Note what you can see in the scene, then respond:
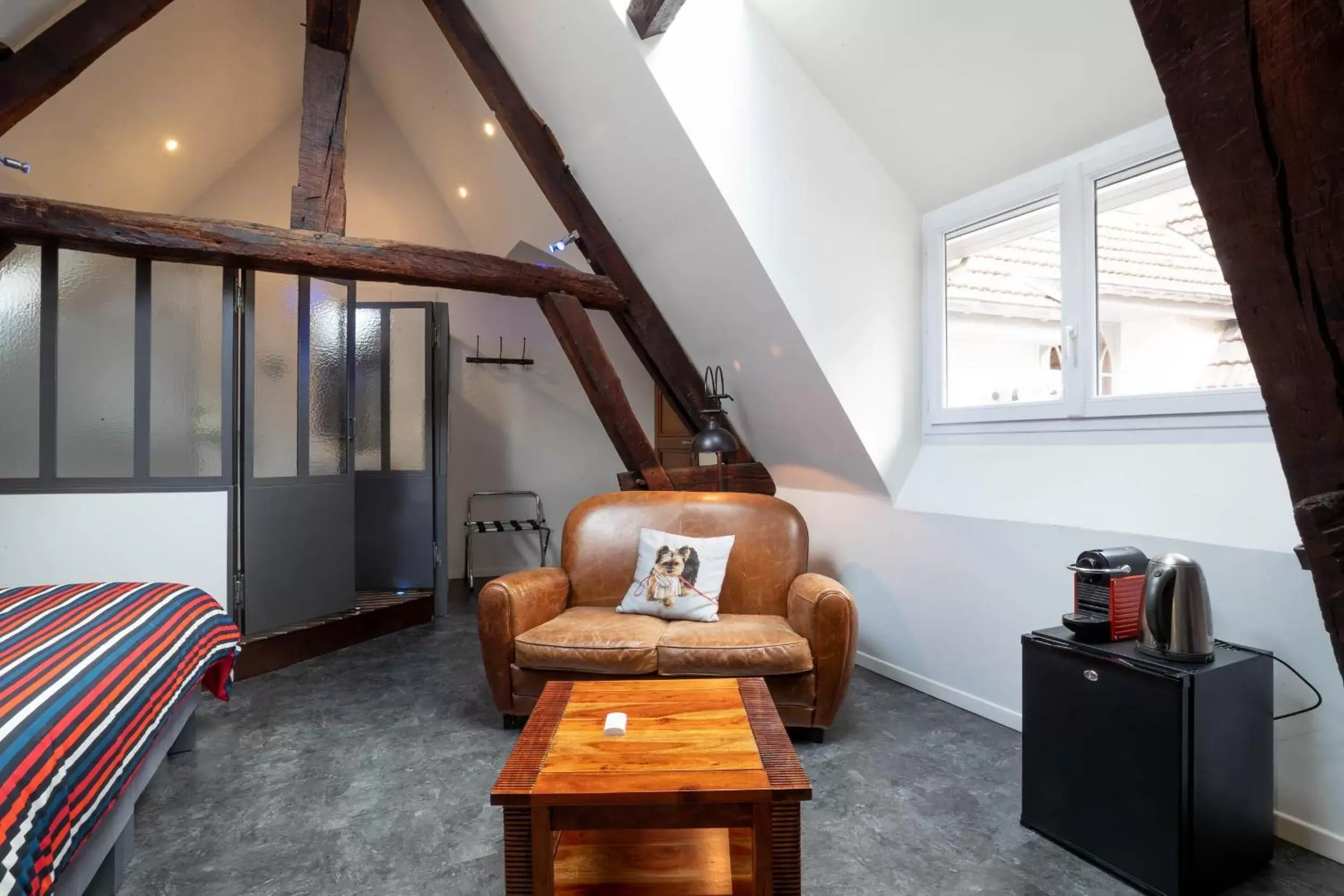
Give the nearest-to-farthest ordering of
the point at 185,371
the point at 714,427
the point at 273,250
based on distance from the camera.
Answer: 1. the point at 273,250
2. the point at 185,371
3. the point at 714,427

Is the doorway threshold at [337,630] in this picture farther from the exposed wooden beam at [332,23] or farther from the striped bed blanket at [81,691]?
the exposed wooden beam at [332,23]

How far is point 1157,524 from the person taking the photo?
6.99ft

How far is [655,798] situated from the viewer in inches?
50.5

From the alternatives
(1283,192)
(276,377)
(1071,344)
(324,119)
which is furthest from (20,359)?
(1071,344)

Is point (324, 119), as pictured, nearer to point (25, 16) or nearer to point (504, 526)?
point (25, 16)

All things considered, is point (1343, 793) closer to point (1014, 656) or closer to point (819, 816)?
point (1014, 656)

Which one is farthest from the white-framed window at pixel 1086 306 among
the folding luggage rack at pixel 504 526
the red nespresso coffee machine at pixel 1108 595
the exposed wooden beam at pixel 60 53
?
the exposed wooden beam at pixel 60 53

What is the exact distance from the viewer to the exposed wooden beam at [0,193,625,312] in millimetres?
2645

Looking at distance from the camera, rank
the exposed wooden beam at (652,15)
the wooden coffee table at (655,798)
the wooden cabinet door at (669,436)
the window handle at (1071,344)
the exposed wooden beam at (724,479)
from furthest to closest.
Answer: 1. the wooden cabinet door at (669,436)
2. the exposed wooden beam at (724,479)
3. the window handle at (1071,344)
4. the exposed wooden beam at (652,15)
5. the wooden coffee table at (655,798)

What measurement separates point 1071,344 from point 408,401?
12.5 ft

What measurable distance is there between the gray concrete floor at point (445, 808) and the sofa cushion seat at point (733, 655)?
1.05 feet

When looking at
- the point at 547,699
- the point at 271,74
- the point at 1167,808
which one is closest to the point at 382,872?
the point at 547,699

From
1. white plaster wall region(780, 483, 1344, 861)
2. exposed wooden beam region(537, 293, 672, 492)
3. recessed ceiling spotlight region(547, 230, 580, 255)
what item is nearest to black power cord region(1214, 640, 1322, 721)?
white plaster wall region(780, 483, 1344, 861)

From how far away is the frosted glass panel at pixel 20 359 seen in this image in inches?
113
